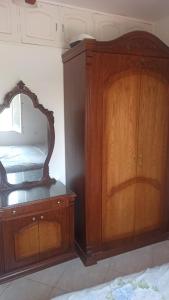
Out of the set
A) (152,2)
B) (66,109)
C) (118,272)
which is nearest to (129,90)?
(66,109)

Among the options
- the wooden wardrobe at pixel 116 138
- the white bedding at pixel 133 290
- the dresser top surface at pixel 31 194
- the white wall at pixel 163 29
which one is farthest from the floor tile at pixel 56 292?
the white wall at pixel 163 29

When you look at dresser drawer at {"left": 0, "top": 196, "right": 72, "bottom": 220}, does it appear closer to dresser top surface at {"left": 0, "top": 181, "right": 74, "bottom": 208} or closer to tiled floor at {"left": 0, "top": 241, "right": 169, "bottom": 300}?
dresser top surface at {"left": 0, "top": 181, "right": 74, "bottom": 208}

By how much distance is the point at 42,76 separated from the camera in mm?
2303

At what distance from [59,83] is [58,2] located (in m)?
0.74

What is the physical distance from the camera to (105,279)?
202 centimetres

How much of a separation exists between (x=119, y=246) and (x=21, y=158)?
1.31m

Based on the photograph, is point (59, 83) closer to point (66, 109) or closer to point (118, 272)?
point (66, 109)

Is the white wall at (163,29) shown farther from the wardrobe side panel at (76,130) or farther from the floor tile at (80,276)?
the floor tile at (80,276)

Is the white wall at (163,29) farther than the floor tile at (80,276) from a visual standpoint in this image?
Yes

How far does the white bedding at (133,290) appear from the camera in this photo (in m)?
1.10

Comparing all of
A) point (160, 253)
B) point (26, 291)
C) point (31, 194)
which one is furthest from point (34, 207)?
point (160, 253)

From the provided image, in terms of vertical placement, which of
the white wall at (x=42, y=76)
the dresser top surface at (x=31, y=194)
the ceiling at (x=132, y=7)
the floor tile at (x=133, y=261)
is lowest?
the floor tile at (x=133, y=261)

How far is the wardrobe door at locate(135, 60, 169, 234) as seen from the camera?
220cm

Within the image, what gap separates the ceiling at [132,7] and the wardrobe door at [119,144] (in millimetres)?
640
